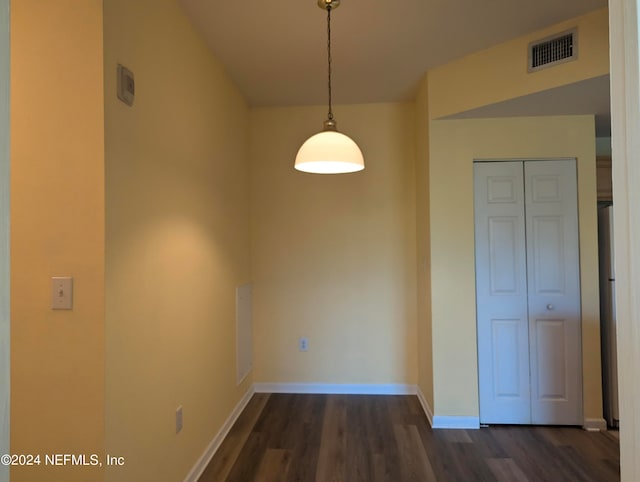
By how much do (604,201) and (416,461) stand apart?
260 cm

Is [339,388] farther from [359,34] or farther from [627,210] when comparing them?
[627,210]

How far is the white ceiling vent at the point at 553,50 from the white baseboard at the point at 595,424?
260 cm

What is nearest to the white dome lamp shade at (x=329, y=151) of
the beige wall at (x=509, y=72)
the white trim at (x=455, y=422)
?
the beige wall at (x=509, y=72)

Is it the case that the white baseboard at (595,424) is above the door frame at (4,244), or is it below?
below

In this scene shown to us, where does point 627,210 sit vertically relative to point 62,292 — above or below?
above

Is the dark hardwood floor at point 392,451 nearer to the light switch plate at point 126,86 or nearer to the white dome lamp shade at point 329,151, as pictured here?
the white dome lamp shade at point 329,151

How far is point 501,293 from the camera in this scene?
9.75 ft

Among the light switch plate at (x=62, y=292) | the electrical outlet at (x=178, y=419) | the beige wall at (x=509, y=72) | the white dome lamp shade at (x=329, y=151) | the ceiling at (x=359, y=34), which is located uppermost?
the ceiling at (x=359, y=34)

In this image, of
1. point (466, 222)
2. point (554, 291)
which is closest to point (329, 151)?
point (466, 222)

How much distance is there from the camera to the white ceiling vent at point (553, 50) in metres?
2.31

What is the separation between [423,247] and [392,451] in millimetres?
1606

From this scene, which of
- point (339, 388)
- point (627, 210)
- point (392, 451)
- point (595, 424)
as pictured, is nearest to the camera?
point (627, 210)

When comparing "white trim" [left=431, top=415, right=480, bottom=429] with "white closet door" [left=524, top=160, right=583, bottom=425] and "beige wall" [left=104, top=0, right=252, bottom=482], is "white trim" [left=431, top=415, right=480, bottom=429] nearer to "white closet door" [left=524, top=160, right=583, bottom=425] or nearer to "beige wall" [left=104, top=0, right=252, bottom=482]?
"white closet door" [left=524, top=160, right=583, bottom=425]

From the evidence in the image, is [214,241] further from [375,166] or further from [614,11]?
[614,11]
